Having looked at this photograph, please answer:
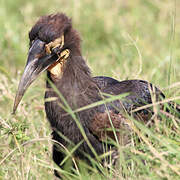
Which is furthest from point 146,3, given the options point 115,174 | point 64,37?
point 115,174

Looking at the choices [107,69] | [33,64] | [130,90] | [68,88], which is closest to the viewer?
[33,64]

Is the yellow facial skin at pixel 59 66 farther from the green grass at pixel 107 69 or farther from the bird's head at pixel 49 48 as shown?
the green grass at pixel 107 69

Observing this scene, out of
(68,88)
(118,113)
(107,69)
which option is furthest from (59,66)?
(107,69)

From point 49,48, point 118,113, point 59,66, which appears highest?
point 49,48

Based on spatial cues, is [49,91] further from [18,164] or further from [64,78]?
[18,164]

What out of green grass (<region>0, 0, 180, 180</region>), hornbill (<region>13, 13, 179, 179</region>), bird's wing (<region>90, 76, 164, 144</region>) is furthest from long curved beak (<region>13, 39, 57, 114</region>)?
bird's wing (<region>90, 76, 164, 144</region>)

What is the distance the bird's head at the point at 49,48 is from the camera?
143 inches

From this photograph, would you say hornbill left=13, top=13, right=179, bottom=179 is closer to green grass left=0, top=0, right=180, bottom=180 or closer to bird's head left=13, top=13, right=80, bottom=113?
bird's head left=13, top=13, right=80, bottom=113

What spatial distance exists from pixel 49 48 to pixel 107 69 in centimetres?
223

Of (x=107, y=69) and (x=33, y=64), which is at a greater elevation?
(x=33, y=64)

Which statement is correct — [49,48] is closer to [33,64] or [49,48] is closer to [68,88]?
[33,64]

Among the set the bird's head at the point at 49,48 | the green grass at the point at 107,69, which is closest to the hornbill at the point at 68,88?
the bird's head at the point at 49,48

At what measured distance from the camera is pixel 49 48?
3.68 meters

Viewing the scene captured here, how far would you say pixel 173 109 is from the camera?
12.0 ft
